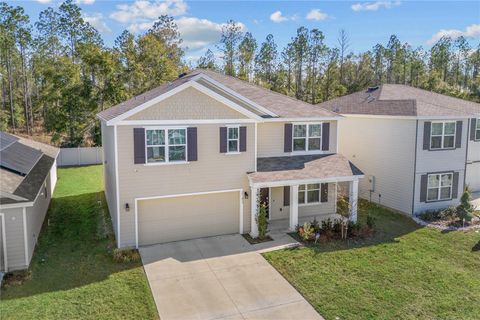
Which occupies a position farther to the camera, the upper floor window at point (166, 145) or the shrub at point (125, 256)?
the upper floor window at point (166, 145)

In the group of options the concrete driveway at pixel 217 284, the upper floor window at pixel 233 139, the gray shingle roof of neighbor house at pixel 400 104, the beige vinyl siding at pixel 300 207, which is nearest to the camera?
the concrete driveway at pixel 217 284

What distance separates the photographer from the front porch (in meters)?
15.2

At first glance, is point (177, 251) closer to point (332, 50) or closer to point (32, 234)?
point (32, 234)

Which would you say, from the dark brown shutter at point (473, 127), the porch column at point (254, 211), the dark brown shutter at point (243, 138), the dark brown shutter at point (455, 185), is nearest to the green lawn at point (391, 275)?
the porch column at point (254, 211)

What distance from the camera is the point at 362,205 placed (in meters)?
20.0

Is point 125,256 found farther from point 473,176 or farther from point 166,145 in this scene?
point 473,176

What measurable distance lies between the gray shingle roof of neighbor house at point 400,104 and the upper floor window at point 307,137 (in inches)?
175

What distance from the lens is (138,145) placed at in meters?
13.5

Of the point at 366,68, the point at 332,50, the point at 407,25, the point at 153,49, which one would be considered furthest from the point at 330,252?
the point at 366,68

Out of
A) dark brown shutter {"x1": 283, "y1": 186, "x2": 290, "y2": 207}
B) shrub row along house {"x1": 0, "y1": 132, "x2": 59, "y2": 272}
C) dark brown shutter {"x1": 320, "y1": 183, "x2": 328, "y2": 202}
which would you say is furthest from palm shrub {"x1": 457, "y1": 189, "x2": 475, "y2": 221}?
shrub row along house {"x1": 0, "y1": 132, "x2": 59, "y2": 272}

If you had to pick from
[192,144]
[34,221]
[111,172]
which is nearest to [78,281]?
[34,221]

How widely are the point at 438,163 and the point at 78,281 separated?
17.5m

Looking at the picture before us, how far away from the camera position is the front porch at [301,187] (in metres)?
15.2

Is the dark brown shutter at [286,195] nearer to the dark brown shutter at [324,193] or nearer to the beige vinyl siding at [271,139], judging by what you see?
the beige vinyl siding at [271,139]
